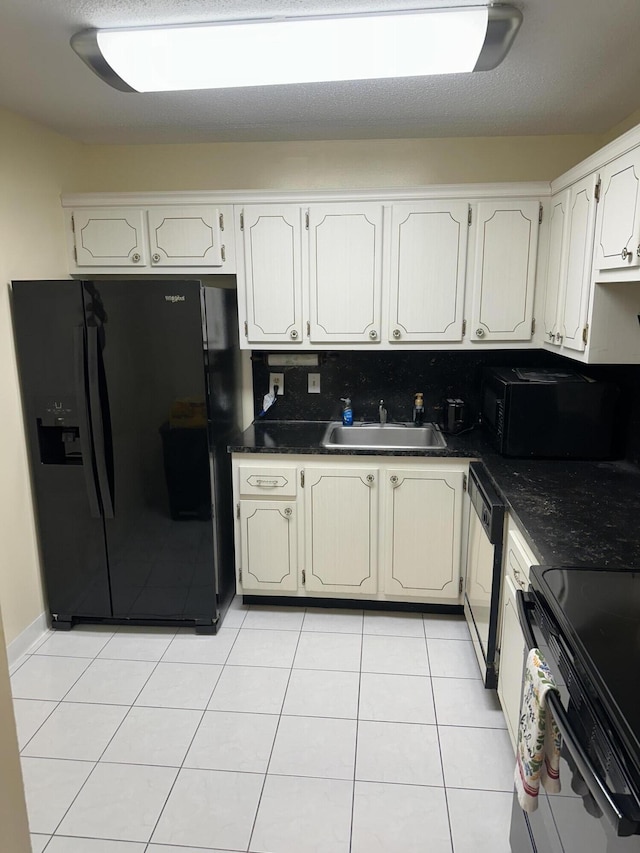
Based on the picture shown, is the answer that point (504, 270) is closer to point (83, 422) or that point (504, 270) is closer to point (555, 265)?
point (555, 265)

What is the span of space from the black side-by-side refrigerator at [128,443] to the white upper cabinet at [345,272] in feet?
1.60

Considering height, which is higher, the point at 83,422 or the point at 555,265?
the point at 555,265

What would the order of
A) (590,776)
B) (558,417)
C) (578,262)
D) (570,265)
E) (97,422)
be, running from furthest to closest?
(97,422) → (558,417) → (570,265) → (578,262) → (590,776)

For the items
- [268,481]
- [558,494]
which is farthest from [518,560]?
[268,481]

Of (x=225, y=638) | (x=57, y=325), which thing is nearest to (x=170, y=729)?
(x=225, y=638)

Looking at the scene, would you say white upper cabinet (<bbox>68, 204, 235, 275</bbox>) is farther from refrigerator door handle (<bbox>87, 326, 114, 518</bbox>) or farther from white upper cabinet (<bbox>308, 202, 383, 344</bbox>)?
refrigerator door handle (<bbox>87, 326, 114, 518</bbox>)

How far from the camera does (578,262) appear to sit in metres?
2.22

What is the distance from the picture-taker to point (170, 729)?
6.97 feet

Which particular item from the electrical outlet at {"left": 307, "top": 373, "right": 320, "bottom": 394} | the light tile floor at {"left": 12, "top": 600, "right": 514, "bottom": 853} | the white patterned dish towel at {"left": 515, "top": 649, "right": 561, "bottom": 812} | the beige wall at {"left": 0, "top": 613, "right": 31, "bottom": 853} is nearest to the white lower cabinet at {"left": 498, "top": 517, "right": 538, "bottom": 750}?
the light tile floor at {"left": 12, "top": 600, "right": 514, "bottom": 853}

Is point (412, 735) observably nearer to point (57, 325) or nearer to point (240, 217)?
point (57, 325)

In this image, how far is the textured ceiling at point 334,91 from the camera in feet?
5.37

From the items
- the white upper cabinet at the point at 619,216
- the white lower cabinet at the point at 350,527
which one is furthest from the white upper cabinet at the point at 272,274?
the white upper cabinet at the point at 619,216

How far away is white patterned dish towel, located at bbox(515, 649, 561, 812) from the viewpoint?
3.86 feet

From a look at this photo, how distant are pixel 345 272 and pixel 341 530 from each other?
1283mm
